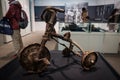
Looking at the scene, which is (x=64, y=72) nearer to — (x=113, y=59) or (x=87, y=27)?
(x=113, y=59)

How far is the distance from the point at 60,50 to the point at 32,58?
1262mm

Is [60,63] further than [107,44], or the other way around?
[107,44]

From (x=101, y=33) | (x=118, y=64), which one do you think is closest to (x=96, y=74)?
(x=118, y=64)

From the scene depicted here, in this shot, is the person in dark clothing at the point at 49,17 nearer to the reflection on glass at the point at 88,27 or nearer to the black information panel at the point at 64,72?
the black information panel at the point at 64,72

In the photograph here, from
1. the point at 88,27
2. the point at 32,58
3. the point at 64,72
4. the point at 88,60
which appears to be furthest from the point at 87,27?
the point at 32,58

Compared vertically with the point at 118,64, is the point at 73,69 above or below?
above

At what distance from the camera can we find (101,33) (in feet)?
A: 12.3

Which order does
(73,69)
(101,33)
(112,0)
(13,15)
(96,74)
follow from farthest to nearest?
(112,0) → (101,33) → (13,15) → (73,69) → (96,74)

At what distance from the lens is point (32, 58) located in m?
1.73

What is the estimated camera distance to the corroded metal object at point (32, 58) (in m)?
1.71

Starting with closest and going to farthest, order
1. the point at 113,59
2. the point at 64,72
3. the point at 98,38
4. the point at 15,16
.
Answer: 1. the point at 64,72
2. the point at 15,16
3. the point at 113,59
4. the point at 98,38

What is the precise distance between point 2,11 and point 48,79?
403 centimetres

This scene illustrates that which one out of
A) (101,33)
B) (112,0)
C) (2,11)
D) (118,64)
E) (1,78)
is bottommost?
(118,64)

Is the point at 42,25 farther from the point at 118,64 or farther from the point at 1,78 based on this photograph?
the point at 1,78
